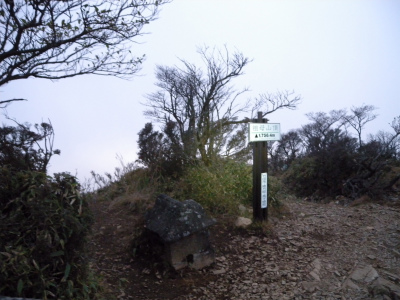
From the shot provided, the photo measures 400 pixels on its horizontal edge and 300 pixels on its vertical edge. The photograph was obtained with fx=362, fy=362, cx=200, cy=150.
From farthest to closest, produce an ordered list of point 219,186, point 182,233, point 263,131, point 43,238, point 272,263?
1. point 219,186
2. point 263,131
3. point 272,263
4. point 182,233
5. point 43,238

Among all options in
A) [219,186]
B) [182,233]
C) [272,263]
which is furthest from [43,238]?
[219,186]

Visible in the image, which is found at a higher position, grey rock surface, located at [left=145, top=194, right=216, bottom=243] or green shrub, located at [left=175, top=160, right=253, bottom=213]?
green shrub, located at [left=175, top=160, right=253, bottom=213]

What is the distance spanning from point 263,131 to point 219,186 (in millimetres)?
1586

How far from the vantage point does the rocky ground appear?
4.45 meters

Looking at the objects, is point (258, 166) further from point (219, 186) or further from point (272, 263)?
point (272, 263)

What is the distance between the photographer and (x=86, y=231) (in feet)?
9.77

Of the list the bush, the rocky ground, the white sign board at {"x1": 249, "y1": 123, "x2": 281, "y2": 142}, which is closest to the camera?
the bush

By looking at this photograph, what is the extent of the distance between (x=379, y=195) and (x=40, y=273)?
927 cm

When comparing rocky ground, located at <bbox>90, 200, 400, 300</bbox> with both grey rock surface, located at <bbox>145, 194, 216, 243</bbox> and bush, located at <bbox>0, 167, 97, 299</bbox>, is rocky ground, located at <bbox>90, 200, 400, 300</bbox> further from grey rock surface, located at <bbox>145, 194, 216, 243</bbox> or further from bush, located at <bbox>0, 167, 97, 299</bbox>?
bush, located at <bbox>0, 167, 97, 299</bbox>

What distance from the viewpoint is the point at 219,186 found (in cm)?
707

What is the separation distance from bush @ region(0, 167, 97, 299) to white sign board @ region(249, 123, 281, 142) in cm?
345

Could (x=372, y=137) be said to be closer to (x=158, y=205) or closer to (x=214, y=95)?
(x=214, y=95)

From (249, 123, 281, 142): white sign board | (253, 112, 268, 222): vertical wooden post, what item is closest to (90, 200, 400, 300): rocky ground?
(253, 112, 268, 222): vertical wooden post

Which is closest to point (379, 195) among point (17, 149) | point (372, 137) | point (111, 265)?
point (372, 137)
